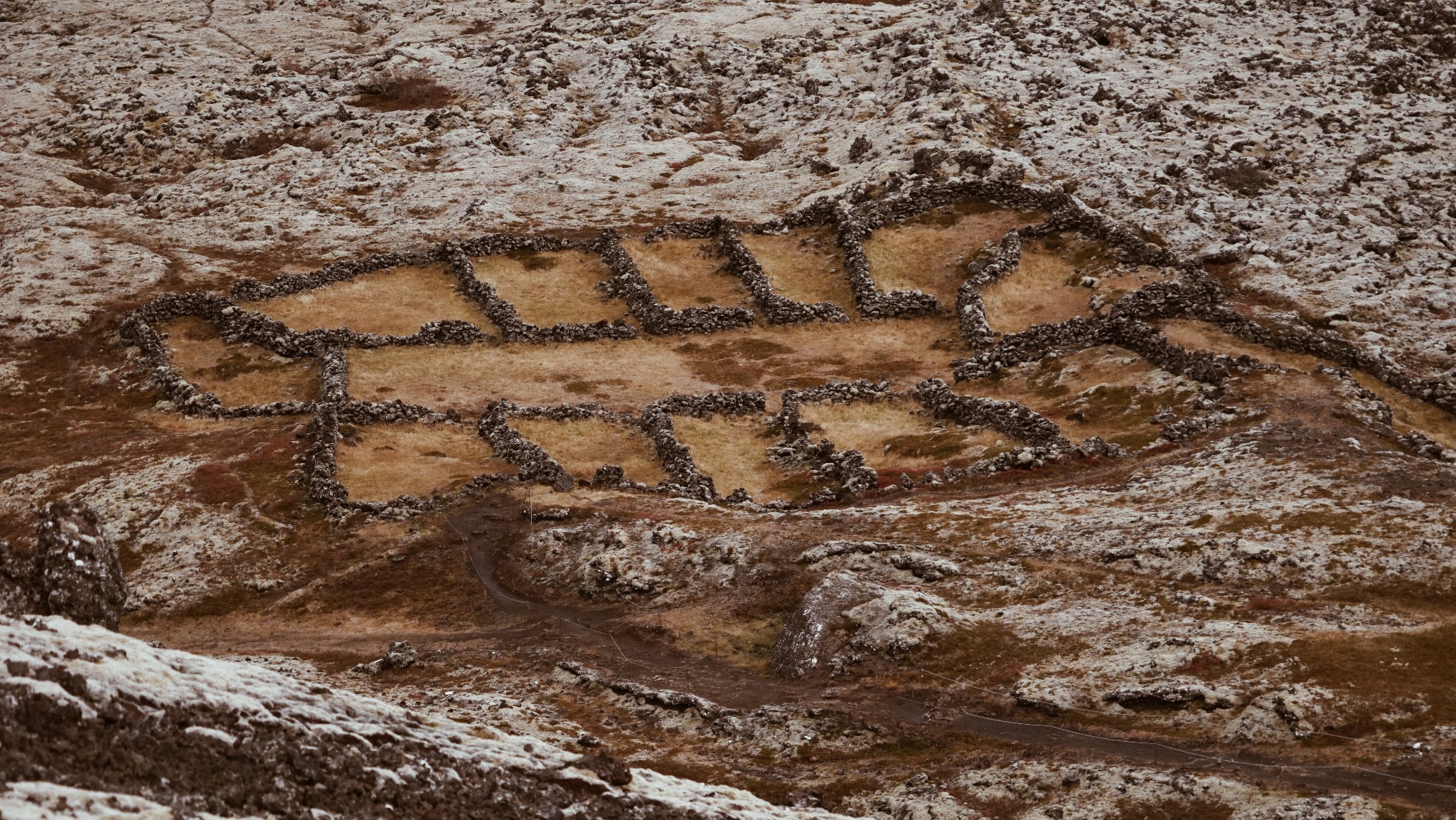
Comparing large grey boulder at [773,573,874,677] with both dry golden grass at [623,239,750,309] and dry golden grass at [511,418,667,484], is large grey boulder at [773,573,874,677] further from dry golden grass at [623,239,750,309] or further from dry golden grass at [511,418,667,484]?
dry golden grass at [623,239,750,309]

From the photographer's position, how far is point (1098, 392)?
217 ft

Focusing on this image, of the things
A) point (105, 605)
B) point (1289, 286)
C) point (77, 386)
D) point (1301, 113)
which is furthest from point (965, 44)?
point (105, 605)

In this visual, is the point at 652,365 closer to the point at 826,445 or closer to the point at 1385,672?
the point at 826,445

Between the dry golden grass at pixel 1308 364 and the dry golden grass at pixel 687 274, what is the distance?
28.1 metres

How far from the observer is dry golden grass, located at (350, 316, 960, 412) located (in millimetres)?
72875

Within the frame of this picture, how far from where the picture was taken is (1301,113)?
9362 cm

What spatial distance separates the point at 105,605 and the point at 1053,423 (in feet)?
141

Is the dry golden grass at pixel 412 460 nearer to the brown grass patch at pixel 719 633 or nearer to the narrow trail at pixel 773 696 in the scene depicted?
the narrow trail at pixel 773 696

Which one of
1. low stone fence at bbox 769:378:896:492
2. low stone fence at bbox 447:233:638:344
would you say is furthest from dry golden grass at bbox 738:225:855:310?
low stone fence at bbox 769:378:896:492

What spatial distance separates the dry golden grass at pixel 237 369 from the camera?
73250mm

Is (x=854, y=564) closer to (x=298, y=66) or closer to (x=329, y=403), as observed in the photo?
(x=329, y=403)

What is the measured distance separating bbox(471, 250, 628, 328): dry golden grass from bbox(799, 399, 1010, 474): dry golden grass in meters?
20.8

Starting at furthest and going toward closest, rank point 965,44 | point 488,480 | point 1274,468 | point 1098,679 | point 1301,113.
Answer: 1. point 965,44
2. point 1301,113
3. point 488,480
4. point 1274,468
5. point 1098,679

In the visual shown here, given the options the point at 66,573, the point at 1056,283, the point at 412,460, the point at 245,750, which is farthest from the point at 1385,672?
the point at 1056,283
